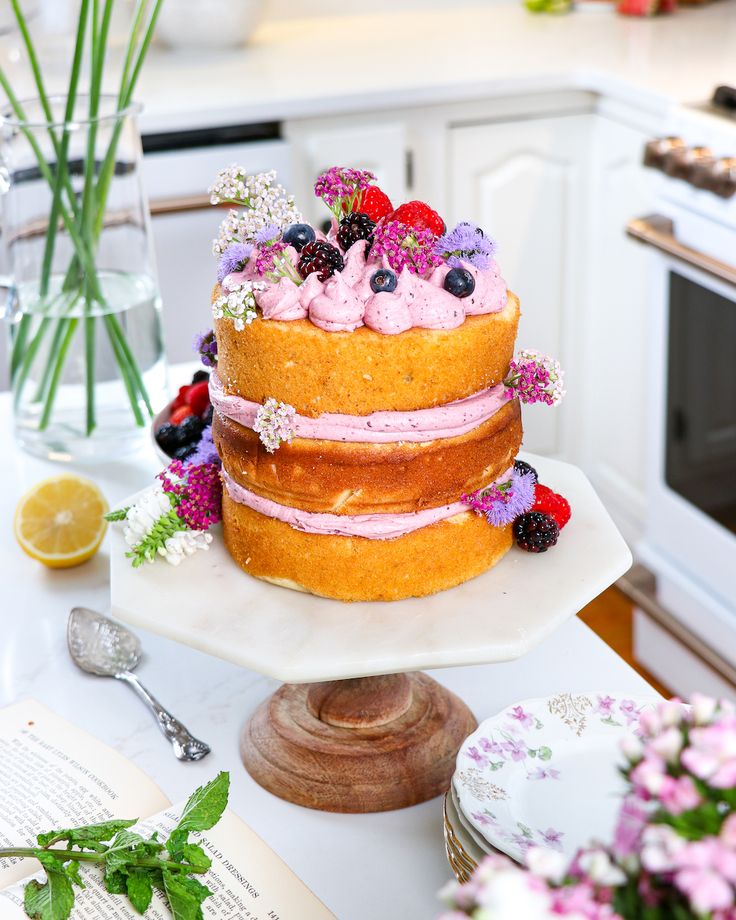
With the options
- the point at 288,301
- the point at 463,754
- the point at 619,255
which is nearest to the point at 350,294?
the point at 288,301

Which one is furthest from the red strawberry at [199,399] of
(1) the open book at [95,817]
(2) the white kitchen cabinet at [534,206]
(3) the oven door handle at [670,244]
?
(2) the white kitchen cabinet at [534,206]

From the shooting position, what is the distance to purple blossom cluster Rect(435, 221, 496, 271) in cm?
91

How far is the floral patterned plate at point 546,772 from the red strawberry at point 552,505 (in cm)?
15

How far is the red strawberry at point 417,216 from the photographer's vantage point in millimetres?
887

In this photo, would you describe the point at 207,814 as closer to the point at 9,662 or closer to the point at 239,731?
the point at 239,731

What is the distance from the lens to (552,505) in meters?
0.99

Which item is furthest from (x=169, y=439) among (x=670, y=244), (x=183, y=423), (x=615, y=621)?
(x=615, y=621)

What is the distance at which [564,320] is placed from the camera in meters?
2.70

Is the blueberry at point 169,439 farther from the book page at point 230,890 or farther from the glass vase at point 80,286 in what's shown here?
the book page at point 230,890

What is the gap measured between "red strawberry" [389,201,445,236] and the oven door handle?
1211 millimetres

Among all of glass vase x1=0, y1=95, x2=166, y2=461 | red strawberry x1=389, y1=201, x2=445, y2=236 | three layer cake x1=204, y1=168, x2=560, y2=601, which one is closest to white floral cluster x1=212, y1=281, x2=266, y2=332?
three layer cake x1=204, y1=168, x2=560, y2=601

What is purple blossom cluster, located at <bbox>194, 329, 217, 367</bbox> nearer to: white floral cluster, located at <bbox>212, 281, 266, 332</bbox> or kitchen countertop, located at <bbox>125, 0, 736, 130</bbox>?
white floral cluster, located at <bbox>212, 281, 266, 332</bbox>

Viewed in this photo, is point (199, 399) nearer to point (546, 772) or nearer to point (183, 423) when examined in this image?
point (183, 423)

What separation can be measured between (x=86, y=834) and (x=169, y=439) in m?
0.47
